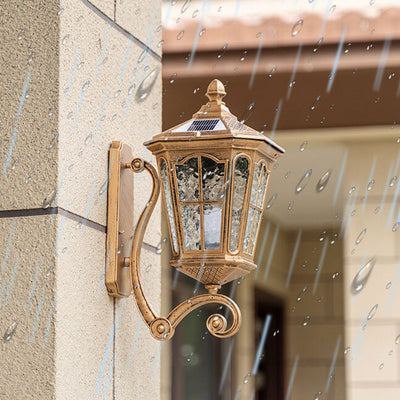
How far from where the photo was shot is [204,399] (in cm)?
676

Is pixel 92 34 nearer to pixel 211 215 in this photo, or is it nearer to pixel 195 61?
pixel 211 215

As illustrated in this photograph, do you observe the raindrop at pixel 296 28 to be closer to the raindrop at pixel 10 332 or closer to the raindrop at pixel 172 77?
the raindrop at pixel 172 77

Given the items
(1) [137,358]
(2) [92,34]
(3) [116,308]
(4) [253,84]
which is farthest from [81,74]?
(4) [253,84]

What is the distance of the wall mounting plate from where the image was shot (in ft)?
5.67

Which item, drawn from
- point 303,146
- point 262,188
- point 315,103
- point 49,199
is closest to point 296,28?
point 315,103

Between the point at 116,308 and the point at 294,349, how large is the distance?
219 inches

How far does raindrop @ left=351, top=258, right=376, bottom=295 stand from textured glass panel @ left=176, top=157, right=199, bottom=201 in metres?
3.32

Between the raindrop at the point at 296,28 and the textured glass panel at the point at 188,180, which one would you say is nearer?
the textured glass panel at the point at 188,180

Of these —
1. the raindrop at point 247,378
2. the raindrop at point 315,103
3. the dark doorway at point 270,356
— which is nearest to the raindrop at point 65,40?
the raindrop at point 315,103

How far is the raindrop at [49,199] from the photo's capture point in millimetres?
1566

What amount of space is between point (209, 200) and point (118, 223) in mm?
196

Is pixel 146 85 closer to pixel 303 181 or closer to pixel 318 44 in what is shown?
pixel 318 44

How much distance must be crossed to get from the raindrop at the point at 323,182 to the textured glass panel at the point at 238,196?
167 inches

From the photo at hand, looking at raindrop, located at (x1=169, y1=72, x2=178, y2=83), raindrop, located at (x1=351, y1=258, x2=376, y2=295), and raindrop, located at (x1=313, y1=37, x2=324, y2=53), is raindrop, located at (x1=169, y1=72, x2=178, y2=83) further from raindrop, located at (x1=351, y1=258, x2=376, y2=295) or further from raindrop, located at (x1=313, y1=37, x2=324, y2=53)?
raindrop, located at (x1=351, y1=258, x2=376, y2=295)
